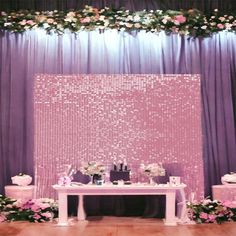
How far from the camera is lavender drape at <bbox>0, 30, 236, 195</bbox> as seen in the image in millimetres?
6289

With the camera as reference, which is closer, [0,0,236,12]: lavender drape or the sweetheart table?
the sweetheart table

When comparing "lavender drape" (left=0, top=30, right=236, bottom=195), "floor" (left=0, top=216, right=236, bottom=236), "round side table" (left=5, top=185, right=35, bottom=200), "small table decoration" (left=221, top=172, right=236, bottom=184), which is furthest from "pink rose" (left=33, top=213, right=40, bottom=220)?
"small table decoration" (left=221, top=172, right=236, bottom=184)

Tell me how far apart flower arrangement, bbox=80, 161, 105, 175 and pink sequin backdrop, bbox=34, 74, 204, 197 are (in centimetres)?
32

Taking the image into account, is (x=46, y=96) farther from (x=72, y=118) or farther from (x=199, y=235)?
(x=199, y=235)

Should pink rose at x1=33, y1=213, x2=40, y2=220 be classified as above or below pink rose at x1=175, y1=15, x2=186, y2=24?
below

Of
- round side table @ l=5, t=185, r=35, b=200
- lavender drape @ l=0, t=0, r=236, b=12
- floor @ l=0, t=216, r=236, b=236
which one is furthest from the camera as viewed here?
lavender drape @ l=0, t=0, r=236, b=12

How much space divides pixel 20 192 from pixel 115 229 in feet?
4.74

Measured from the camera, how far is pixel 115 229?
17.0ft

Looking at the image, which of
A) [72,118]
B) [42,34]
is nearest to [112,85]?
[72,118]

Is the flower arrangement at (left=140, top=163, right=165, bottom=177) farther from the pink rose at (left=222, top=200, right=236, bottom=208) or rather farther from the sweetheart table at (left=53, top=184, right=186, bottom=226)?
the pink rose at (left=222, top=200, right=236, bottom=208)

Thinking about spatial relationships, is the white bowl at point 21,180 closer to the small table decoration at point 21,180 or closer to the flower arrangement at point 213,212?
the small table decoration at point 21,180

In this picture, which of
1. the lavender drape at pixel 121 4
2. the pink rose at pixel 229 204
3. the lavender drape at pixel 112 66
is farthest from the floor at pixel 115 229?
the lavender drape at pixel 121 4

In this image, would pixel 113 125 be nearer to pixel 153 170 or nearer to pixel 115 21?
pixel 153 170

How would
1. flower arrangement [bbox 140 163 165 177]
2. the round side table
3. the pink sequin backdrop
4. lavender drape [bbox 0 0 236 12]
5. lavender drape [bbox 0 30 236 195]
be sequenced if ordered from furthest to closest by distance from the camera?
lavender drape [bbox 0 0 236 12] → lavender drape [bbox 0 30 236 195] → the pink sequin backdrop → the round side table → flower arrangement [bbox 140 163 165 177]
